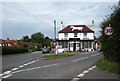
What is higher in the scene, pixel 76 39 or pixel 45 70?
pixel 76 39

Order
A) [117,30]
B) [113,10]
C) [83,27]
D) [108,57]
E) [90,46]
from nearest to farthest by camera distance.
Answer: [117,30] → [113,10] → [108,57] → [90,46] → [83,27]

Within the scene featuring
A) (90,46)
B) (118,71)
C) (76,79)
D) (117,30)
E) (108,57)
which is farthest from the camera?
(90,46)

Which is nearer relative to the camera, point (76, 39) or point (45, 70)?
point (45, 70)

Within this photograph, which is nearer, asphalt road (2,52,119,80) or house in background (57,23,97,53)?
asphalt road (2,52,119,80)

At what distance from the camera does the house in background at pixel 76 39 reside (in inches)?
1928

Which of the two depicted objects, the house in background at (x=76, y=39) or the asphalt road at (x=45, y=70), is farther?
the house in background at (x=76, y=39)

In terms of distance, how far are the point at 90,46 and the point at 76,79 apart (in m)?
41.8

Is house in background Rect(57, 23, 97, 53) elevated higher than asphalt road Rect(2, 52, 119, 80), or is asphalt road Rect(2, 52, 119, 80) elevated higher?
house in background Rect(57, 23, 97, 53)

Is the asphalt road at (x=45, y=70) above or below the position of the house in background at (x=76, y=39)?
below

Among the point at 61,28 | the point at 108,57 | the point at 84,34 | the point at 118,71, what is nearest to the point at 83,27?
the point at 84,34

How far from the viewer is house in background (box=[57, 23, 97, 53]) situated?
49.0 m

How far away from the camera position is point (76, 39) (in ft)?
162

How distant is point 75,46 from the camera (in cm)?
4969

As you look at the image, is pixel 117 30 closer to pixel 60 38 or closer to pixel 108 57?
pixel 108 57
